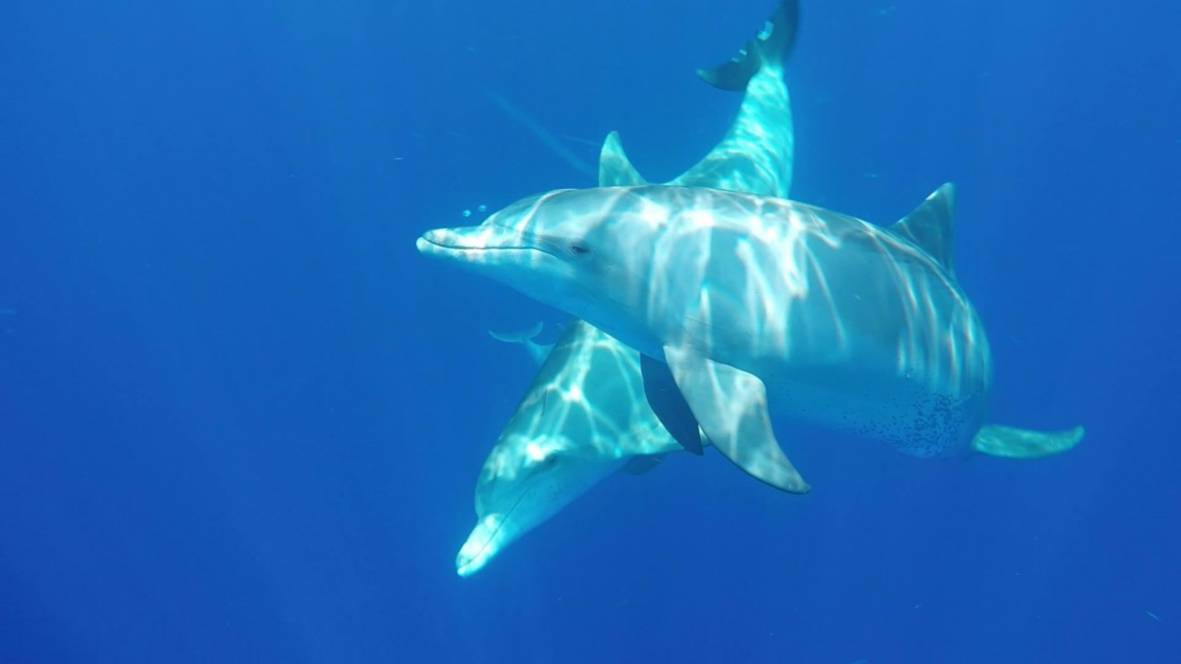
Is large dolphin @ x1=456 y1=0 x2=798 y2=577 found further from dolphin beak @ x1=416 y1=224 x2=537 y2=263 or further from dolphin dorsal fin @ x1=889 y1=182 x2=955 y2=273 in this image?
dolphin dorsal fin @ x1=889 y1=182 x2=955 y2=273

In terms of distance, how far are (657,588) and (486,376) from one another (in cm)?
390

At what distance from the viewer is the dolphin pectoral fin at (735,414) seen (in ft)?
14.8

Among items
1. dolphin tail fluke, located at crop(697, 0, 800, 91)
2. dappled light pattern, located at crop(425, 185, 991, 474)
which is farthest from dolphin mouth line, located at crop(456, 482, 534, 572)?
dolphin tail fluke, located at crop(697, 0, 800, 91)

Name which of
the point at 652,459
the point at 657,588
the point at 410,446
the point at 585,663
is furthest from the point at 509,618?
the point at 652,459

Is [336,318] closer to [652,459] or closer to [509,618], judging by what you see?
[509,618]

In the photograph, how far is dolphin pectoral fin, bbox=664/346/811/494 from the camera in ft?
14.8

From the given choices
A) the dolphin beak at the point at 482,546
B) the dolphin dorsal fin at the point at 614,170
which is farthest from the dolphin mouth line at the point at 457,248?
the dolphin dorsal fin at the point at 614,170

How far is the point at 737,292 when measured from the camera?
5.05m

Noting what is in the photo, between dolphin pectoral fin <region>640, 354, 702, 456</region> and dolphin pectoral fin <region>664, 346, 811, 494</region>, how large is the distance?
19.6 inches

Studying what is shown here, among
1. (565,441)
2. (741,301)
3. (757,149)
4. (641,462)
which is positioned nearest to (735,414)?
(741,301)

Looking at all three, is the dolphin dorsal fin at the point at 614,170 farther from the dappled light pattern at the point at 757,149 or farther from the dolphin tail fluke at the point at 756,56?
the dolphin tail fluke at the point at 756,56

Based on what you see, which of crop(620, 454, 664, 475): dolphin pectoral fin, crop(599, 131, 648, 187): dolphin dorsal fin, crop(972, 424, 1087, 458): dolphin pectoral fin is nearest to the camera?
crop(620, 454, 664, 475): dolphin pectoral fin

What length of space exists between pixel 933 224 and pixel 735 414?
3.05m

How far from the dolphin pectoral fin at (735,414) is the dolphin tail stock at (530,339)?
4.99 m
